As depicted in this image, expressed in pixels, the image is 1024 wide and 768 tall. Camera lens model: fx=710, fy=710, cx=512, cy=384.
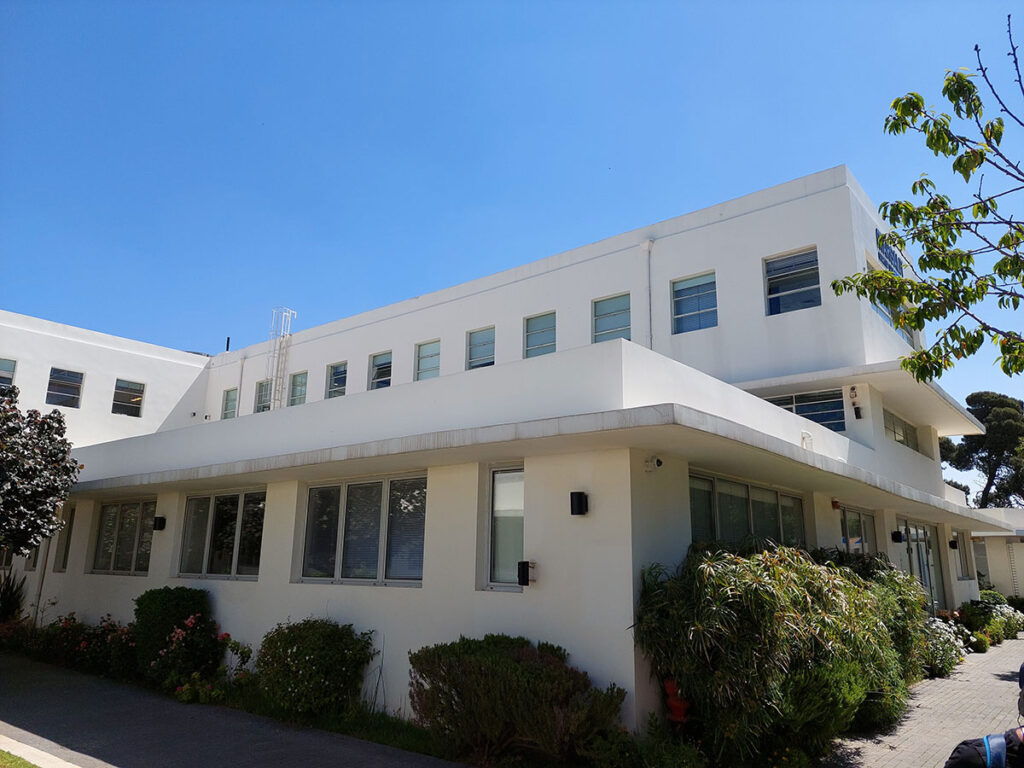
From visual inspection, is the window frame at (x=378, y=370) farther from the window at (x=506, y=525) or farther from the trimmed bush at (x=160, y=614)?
the window at (x=506, y=525)

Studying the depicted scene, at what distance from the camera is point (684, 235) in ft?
50.2

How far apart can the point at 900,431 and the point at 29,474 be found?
17.2m

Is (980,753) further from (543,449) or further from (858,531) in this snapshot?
(858,531)

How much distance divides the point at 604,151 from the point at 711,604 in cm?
734

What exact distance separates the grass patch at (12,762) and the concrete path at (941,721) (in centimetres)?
775

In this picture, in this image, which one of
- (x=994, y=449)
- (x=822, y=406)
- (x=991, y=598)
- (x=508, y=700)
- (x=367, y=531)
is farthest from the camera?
(x=994, y=449)

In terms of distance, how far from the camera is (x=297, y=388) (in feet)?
72.2

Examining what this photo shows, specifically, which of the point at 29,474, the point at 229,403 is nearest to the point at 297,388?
the point at 229,403

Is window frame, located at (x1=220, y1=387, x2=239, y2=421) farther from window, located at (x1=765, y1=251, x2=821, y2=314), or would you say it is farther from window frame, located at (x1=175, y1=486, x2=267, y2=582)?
window, located at (x1=765, y1=251, x2=821, y2=314)

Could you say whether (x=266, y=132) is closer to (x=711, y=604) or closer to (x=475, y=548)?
(x=475, y=548)

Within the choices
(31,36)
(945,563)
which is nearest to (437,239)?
(31,36)

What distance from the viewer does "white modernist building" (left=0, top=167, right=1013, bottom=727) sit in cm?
770

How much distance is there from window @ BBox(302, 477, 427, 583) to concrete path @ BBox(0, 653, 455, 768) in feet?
6.88

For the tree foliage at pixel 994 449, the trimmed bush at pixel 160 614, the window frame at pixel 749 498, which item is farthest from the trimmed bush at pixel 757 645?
the tree foliage at pixel 994 449
